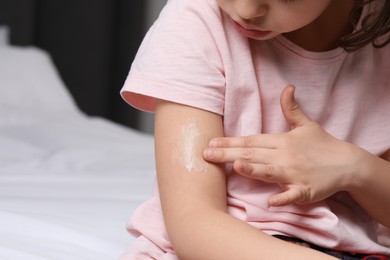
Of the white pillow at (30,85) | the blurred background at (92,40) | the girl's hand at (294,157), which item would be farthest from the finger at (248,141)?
the blurred background at (92,40)

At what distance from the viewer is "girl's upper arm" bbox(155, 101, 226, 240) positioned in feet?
2.80

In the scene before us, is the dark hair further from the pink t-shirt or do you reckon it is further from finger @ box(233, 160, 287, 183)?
finger @ box(233, 160, 287, 183)

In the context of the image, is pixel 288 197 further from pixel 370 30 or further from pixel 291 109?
pixel 370 30

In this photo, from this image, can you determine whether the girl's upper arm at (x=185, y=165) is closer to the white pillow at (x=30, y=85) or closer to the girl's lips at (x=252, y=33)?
the girl's lips at (x=252, y=33)

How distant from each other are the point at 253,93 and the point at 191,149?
110 mm

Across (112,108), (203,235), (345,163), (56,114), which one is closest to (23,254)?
(203,235)

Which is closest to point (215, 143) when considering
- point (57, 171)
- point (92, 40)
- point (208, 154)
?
point (208, 154)

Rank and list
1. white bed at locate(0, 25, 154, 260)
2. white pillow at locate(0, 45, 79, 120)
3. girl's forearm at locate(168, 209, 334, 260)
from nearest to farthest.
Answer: girl's forearm at locate(168, 209, 334, 260) < white bed at locate(0, 25, 154, 260) < white pillow at locate(0, 45, 79, 120)

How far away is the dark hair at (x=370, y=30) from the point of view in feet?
3.17

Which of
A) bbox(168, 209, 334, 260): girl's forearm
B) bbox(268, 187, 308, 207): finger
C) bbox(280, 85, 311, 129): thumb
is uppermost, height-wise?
bbox(280, 85, 311, 129): thumb

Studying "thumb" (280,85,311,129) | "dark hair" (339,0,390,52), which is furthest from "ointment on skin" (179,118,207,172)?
"dark hair" (339,0,390,52)

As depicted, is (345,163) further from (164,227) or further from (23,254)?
(23,254)

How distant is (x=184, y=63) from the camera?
0.90m

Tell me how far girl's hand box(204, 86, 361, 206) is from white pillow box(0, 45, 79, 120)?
165cm
